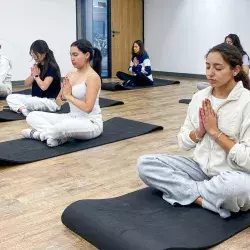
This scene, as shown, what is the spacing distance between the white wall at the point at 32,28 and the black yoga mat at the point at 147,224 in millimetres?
5695

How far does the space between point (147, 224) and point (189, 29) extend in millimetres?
7279

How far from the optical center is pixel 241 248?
68.7 inches

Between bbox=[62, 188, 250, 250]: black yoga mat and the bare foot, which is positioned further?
the bare foot

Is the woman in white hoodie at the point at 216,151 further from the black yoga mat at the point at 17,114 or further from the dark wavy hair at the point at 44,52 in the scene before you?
the black yoga mat at the point at 17,114

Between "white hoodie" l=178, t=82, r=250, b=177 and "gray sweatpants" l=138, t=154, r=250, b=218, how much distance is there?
0.22 feet

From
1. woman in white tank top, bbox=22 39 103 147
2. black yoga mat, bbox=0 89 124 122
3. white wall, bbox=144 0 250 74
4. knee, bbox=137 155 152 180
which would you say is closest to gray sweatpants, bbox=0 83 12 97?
black yoga mat, bbox=0 89 124 122

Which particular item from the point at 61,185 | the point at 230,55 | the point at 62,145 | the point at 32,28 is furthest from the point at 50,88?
the point at 32,28

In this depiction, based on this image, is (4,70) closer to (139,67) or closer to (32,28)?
(32,28)

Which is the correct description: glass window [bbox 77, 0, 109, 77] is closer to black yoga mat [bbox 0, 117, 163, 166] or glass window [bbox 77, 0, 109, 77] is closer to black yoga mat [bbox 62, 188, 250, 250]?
black yoga mat [bbox 0, 117, 163, 166]

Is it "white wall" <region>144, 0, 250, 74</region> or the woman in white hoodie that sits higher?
"white wall" <region>144, 0, 250, 74</region>

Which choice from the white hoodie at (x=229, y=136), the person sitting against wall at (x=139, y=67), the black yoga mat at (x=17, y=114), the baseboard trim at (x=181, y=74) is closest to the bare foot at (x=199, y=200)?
the white hoodie at (x=229, y=136)

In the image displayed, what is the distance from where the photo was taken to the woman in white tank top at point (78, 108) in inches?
125

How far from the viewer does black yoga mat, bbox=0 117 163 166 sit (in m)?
3.01

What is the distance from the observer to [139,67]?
6922 millimetres
